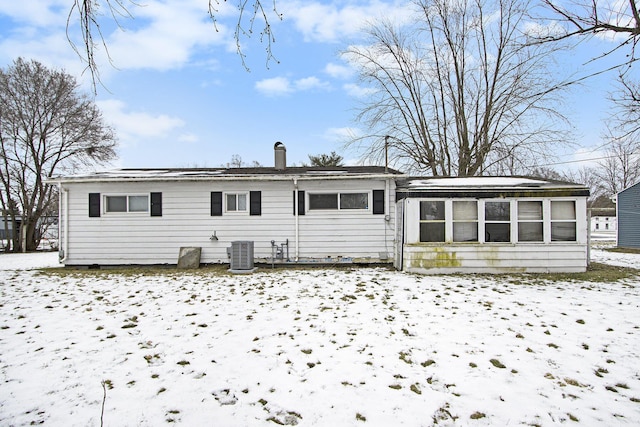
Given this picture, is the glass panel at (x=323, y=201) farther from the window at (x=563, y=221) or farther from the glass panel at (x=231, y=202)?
the window at (x=563, y=221)

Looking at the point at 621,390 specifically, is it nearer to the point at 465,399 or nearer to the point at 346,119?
the point at 465,399

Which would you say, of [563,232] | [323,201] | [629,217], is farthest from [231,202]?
[629,217]

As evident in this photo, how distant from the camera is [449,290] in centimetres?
742

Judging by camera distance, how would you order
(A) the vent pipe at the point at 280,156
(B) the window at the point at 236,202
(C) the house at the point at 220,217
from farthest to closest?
(A) the vent pipe at the point at 280,156, (B) the window at the point at 236,202, (C) the house at the point at 220,217

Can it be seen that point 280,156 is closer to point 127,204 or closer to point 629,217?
point 127,204

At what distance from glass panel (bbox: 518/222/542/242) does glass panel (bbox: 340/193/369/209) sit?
15.0ft

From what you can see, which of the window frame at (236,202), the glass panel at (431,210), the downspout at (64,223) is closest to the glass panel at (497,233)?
the glass panel at (431,210)

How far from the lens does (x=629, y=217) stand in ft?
67.7

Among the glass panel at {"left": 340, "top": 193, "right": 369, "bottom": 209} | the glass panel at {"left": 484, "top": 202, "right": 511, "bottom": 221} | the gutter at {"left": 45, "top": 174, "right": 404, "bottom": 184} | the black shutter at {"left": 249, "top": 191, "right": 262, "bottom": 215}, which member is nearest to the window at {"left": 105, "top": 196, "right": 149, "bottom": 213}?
the gutter at {"left": 45, "top": 174, "right": 404, "bottom": 184}

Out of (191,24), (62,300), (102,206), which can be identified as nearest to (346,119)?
(102,206)

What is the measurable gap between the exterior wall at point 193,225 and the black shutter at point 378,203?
0.21 metres

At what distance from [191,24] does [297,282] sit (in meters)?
6.60

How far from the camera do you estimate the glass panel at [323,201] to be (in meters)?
11.3

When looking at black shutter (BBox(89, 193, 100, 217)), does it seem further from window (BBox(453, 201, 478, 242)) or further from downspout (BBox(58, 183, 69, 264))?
window (BBox(453, 201, 478, 242))
